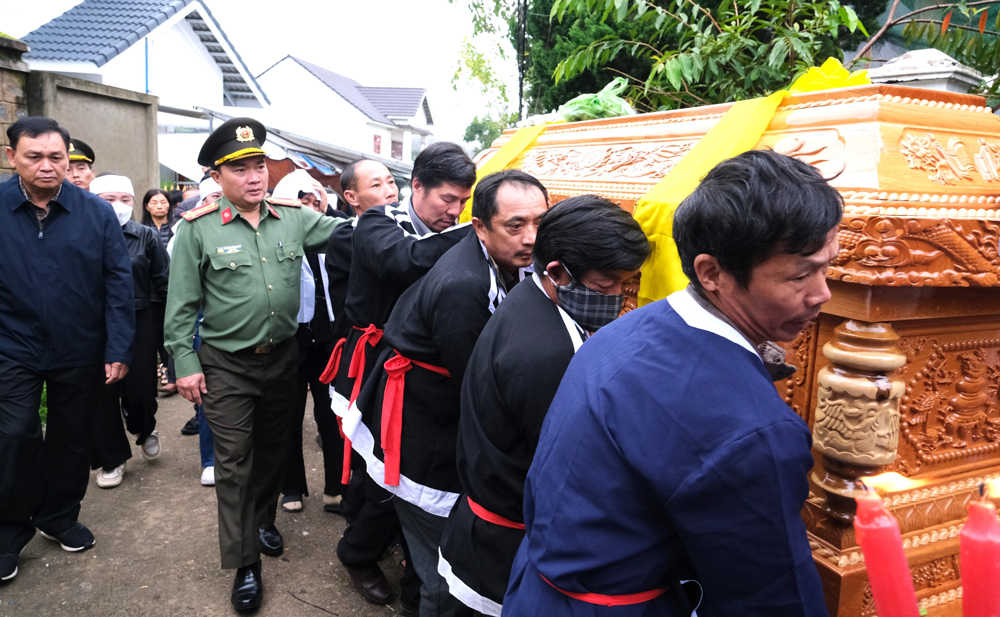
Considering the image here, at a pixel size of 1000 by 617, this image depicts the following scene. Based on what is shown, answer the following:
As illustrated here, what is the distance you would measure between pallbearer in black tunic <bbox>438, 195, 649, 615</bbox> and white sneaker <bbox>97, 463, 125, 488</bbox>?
300cm

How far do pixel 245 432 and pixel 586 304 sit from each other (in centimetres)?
183

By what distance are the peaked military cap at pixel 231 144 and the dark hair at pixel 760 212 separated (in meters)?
2.37

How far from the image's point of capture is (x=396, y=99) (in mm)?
36125

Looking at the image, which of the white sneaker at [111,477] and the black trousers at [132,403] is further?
the white sneaker at [111,477]

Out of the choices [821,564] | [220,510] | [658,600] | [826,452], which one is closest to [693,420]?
[658,600]

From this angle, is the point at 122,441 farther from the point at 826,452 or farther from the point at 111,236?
the point at 826,452

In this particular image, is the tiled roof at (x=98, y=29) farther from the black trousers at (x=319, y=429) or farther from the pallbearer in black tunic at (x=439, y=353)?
the pallbearer in black tunic at (x=439, y=353)

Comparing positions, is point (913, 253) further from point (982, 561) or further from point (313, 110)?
point (313, 110)

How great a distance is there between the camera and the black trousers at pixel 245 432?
2.79 meters

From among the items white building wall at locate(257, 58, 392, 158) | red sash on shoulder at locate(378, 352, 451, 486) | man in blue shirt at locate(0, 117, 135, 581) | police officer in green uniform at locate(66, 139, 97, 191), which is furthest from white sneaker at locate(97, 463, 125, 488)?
white building wall at locate(257, 58, 392, 158)

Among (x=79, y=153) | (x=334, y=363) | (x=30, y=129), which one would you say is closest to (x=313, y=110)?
(x=79, y=153)

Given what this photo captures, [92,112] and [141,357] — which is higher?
[92,112]

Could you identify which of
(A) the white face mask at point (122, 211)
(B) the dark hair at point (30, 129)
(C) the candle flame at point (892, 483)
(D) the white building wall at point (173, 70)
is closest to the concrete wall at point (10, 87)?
(A) the white face mask at point (122, 211)

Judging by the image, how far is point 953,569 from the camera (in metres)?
1.75
